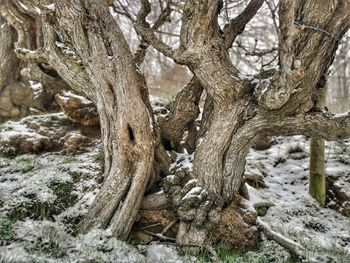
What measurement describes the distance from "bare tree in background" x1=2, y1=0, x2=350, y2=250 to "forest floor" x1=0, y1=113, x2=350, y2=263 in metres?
0.35

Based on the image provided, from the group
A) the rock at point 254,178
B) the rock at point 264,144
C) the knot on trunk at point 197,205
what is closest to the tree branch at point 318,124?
the knot on trunk at point 197,205

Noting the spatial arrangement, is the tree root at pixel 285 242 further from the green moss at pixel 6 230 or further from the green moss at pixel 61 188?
the green moss at pixel 6 230

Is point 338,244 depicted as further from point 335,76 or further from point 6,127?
point 335,76

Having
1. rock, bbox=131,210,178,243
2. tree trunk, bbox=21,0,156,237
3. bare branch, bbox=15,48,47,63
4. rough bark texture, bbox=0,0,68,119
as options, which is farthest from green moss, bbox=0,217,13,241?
rough bark texture, bbox=0,0,68,119

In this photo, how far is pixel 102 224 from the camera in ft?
11.5

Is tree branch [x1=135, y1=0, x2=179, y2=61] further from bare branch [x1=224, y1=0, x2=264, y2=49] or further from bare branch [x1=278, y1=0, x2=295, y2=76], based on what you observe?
bare branch [x1=278, y1=0, x2=295, y2=76]

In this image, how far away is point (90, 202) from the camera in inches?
159

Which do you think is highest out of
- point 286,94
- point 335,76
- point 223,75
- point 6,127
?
point 335,76

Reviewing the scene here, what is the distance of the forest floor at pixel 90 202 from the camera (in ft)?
10.5

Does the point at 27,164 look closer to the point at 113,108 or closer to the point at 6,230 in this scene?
the point at 6,230

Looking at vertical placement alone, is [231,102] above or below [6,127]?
above

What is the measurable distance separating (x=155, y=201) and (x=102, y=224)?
2.30 feet

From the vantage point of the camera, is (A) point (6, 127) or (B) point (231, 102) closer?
(B) point (231, 102)

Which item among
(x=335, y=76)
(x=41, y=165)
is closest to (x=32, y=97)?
(x=41, y=165)
